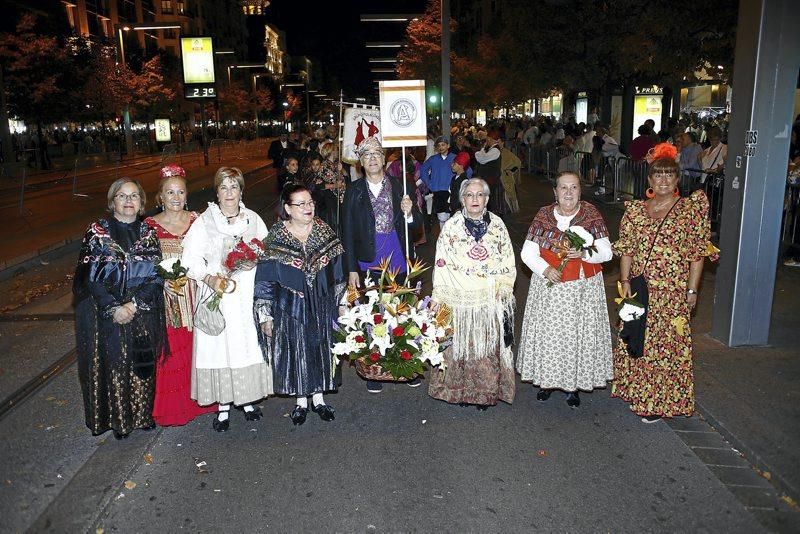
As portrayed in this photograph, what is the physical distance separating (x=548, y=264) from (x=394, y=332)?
1329 mm

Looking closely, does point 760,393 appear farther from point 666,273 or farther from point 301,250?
point 301,250

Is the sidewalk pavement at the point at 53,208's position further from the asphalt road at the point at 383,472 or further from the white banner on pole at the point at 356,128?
the asphalt road at the point at 383,472

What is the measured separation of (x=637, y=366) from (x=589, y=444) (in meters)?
0.75

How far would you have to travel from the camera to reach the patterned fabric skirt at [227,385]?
5180 millimetres

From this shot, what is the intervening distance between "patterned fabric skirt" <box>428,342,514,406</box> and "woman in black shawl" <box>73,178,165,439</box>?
2.31 meters

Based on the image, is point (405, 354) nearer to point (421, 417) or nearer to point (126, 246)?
point (421, 417)

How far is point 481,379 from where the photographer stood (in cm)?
542

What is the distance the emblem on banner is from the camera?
6559 millimetres

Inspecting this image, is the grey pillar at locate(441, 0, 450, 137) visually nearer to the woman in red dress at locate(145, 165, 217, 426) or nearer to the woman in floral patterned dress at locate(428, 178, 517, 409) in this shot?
the woman in floral patterned dress at locate(428, 178, 517, 409)

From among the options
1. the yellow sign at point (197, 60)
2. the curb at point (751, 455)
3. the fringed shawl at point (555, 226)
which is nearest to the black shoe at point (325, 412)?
the fringed shawl at point (555, 226)

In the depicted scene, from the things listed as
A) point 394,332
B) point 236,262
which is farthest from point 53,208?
point 394,332

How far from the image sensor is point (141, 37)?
244 feet

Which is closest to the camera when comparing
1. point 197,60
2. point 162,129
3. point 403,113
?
point 403,113

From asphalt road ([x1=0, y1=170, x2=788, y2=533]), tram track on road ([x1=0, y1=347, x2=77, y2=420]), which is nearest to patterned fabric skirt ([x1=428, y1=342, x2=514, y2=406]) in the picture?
asphalt road ([x1=0, y1=170, x2=788, y2=533])
